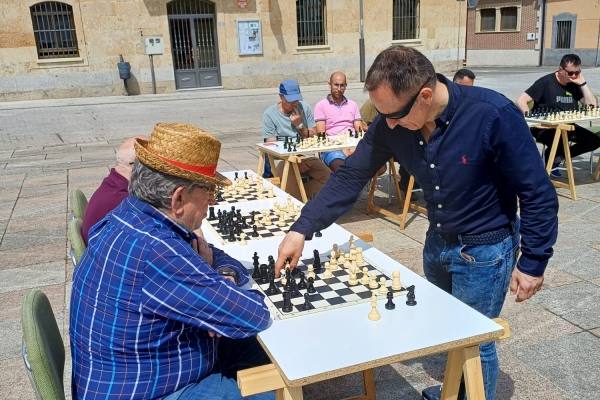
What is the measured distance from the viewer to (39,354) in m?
1.76

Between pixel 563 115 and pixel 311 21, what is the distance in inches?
621

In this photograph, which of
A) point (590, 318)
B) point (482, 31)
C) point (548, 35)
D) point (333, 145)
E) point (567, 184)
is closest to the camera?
point (590, 318)

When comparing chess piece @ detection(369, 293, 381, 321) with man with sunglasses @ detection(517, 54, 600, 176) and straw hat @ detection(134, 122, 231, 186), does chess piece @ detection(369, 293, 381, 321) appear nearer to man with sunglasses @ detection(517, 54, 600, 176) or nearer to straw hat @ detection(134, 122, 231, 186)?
straw hat @ detection(134, 122, 231, 186)

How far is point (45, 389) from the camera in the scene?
177cm

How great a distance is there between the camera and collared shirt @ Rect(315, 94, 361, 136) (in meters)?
6.59

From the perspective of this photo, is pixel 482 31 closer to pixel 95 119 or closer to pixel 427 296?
pixel 95 119

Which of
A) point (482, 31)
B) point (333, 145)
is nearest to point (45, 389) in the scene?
point (333, 145)

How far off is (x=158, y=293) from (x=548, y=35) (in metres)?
31.4

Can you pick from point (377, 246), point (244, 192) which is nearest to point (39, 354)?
point (244, 192)

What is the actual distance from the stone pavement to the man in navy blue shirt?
0.57 meters

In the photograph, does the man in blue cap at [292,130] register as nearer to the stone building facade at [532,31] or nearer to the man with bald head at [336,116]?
the man with bald head at [336,116]

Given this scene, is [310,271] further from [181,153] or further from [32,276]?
[32,276]

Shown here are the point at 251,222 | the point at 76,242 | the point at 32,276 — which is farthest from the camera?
the point at 32,276

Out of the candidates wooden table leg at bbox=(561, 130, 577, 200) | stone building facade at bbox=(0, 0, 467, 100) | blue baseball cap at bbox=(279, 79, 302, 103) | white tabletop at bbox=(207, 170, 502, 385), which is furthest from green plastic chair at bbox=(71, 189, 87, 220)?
stone building facade at bbox=(0, 0, 467, 100)
